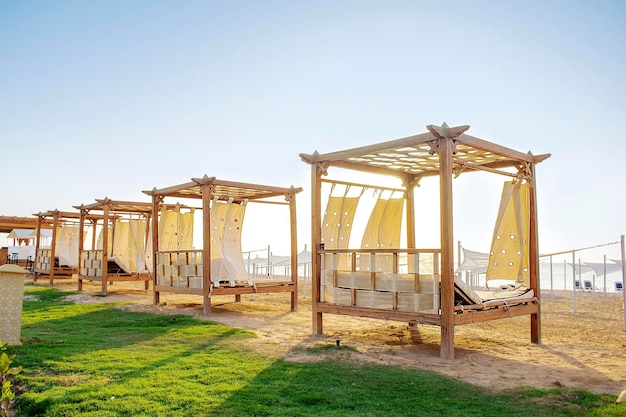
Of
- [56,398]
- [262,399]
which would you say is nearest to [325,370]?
[262,399]

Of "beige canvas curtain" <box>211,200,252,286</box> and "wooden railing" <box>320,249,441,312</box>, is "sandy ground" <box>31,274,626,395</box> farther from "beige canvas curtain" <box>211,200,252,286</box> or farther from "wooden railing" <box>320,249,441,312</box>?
"beige canvas curtain" <box>211,200,252,286</box>

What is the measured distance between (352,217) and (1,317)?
574cm

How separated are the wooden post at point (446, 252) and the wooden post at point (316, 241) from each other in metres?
2.46

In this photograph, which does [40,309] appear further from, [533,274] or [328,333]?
[533,274]

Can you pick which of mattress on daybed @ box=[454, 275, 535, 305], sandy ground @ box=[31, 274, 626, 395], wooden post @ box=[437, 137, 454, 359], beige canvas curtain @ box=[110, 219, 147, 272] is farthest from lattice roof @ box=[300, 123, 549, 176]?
beige canvas curtain @ box=[110, 219, 147, 272]

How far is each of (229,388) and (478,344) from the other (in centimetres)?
475

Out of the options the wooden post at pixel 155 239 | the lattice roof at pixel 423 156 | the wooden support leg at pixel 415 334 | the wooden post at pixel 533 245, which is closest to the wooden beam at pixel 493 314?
the wooden post at pixel 533 245

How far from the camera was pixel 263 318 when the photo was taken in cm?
1159

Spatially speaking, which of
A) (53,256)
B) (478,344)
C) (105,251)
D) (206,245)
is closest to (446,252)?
(478,344)

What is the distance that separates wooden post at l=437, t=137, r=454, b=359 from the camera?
7246 mm

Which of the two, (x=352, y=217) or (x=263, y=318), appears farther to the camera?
(x=263, y=318)

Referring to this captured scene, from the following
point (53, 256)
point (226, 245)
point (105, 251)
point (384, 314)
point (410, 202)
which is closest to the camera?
point (384, 314)

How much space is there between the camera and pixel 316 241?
9.16 m

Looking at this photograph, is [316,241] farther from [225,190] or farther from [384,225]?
[225,190]
